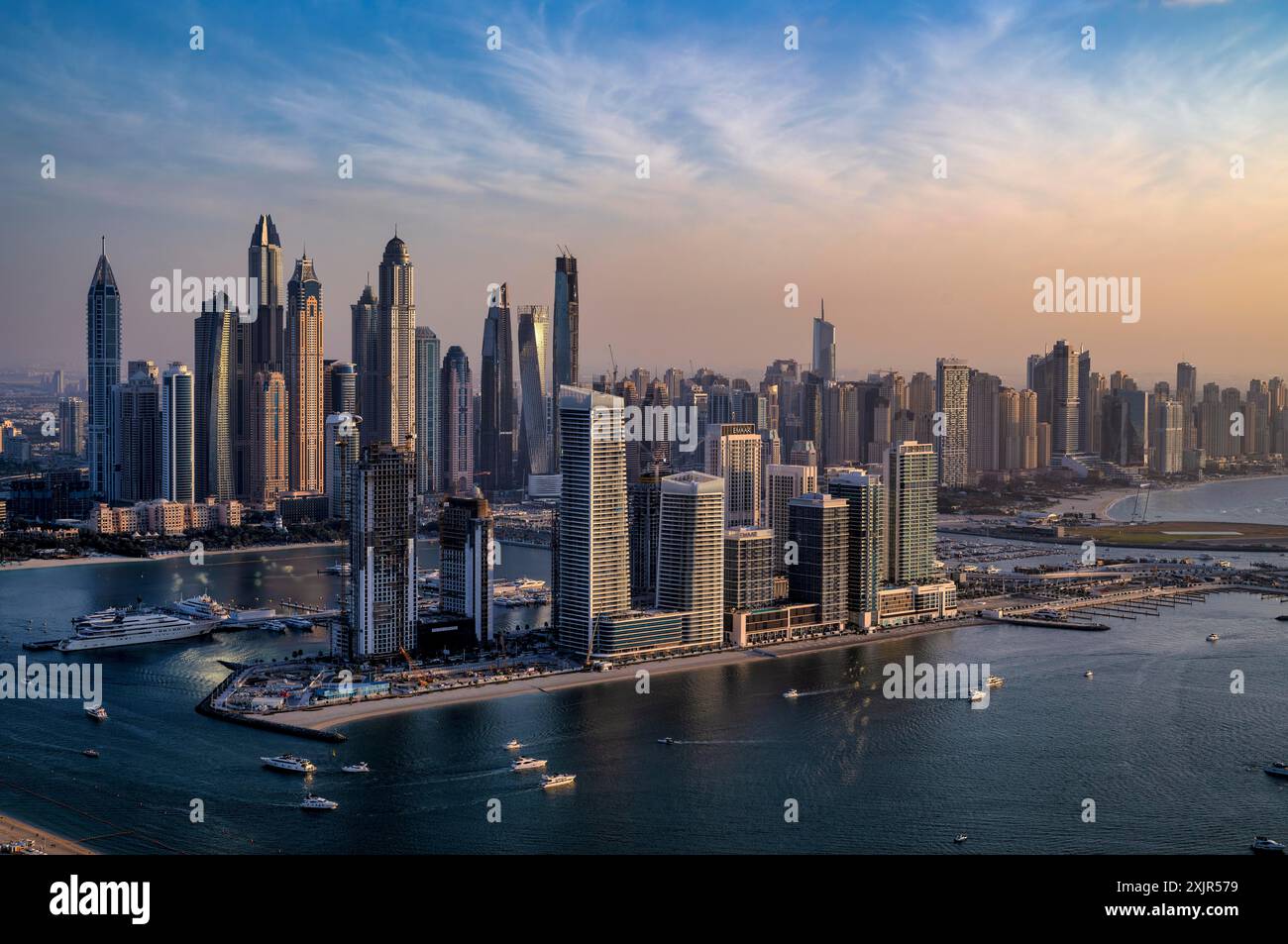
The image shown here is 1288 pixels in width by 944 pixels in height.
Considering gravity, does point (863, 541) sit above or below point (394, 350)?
below

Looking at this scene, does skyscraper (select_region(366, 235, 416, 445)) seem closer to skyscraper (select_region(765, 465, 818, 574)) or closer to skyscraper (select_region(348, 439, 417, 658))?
skyscraper (select_region(765, 465, 818, 574))

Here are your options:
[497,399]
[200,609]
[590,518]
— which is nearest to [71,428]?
[497,399]

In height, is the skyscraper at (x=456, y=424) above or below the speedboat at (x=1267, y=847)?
above

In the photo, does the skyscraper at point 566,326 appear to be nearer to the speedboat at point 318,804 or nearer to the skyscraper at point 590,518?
the skyscraper at point 590,518

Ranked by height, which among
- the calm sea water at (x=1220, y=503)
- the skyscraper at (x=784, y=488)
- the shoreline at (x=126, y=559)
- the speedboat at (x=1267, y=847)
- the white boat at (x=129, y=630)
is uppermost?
the skyscraper at (x=784, y=488)

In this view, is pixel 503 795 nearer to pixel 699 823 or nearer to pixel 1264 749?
Answer: pixel 699 823

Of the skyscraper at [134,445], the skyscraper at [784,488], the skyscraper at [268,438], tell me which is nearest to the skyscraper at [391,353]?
the skyscraper at [268,438]

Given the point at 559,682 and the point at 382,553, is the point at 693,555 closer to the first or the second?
the point at 559,682
